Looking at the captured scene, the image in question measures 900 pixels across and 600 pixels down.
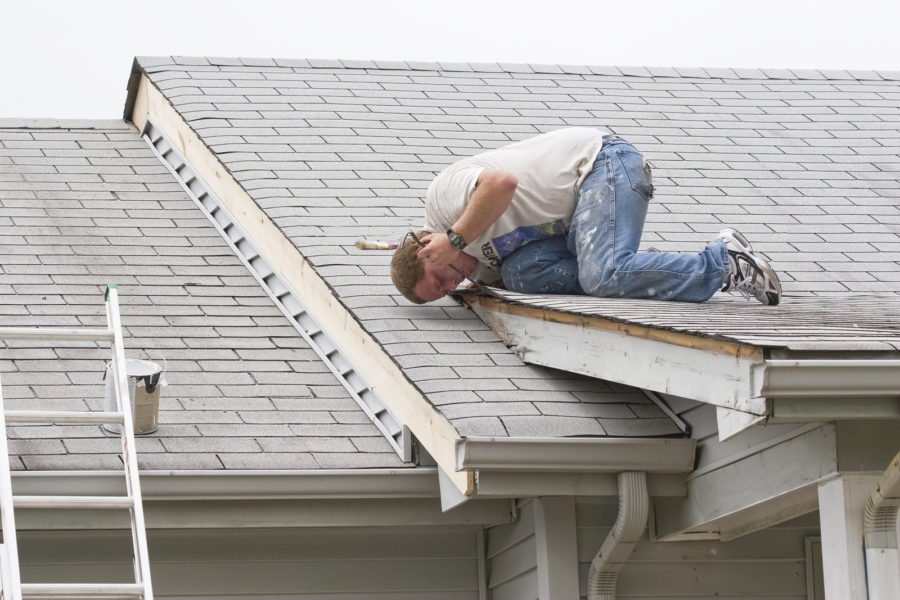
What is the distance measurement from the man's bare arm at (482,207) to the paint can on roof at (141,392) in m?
1.21

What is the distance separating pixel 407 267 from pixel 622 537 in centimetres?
141

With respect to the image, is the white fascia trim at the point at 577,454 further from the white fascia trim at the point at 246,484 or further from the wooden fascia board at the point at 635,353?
the white fascia trim at the point at 246,484

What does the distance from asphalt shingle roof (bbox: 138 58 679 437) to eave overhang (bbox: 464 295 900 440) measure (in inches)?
14.8

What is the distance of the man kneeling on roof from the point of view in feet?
16.5

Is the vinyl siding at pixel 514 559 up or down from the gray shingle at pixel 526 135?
down

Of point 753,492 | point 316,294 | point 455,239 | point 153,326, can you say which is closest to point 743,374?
point 753,492

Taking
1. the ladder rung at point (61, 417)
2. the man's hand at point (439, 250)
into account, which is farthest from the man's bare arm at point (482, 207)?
the ladder rung at point (61, 417)

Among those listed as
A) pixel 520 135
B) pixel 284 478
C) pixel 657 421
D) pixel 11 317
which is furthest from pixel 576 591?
pixel 520 135

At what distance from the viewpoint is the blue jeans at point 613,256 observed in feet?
16.5

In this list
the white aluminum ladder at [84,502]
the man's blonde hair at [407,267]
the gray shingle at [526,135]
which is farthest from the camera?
the gray shingle at [526,135]

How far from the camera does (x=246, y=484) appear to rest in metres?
4.92

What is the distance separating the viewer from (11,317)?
6.00 meters

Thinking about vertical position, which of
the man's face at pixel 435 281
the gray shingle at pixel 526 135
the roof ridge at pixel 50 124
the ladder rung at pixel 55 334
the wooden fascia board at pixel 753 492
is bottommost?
the wooden fascia board at pixel 753 492

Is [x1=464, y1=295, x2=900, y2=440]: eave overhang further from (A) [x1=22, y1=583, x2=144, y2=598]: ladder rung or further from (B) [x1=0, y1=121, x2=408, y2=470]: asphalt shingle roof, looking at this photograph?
(A) [x1=22, y1=583, x2=144, y2=598]: ladder rung
